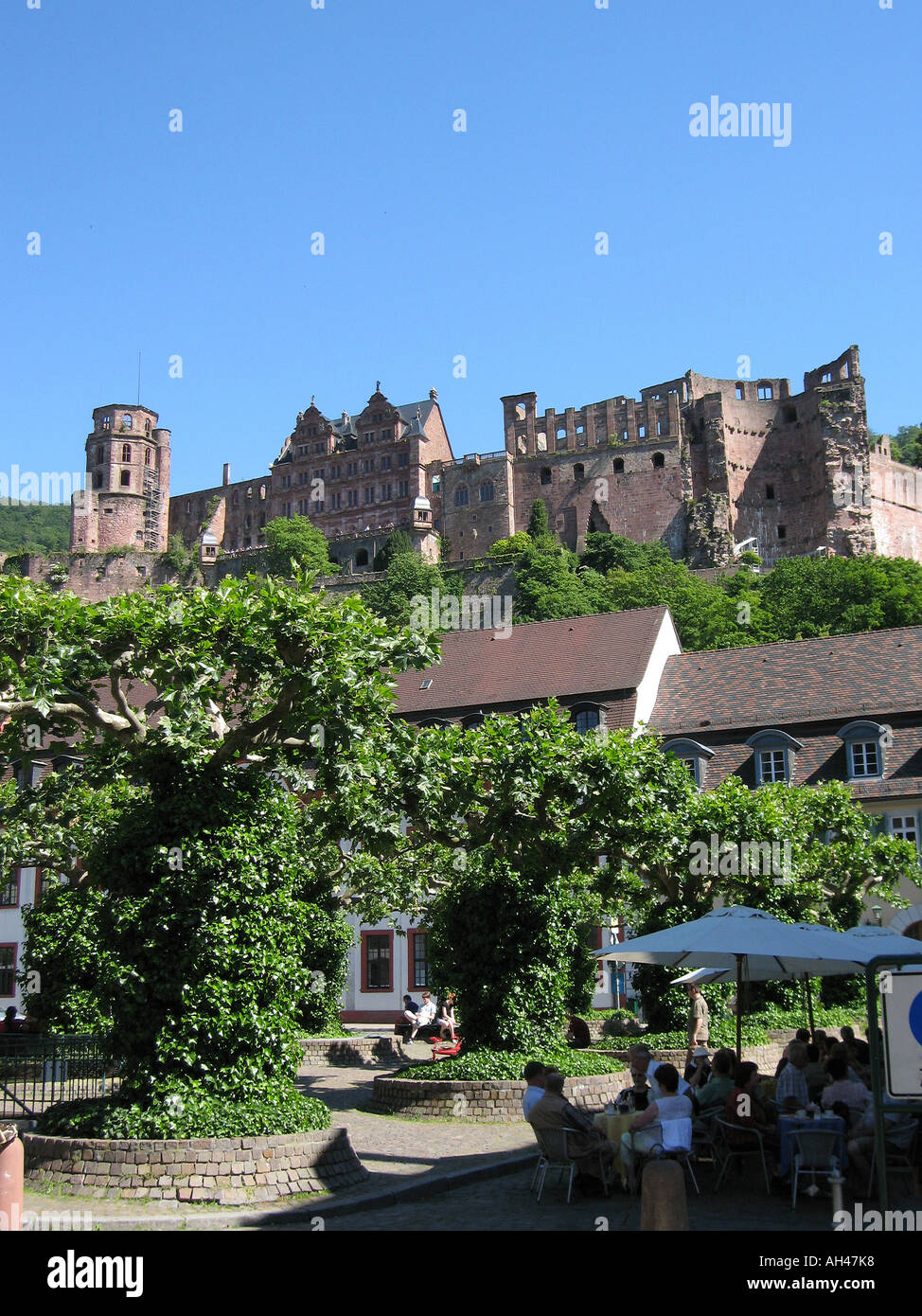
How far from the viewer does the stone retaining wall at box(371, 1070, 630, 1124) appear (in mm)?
18031

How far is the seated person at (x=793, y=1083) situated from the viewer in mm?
13930

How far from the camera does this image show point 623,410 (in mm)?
120000

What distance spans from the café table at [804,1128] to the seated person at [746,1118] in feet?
0.61

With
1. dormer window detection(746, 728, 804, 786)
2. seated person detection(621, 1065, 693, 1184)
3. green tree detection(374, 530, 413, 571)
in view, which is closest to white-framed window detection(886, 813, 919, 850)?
dormer window detection(746, 728, 804, 786)

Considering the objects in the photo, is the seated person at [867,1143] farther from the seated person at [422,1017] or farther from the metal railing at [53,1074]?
the seated person at [422,1017]

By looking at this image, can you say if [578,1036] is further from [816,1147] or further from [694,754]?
[694,754]

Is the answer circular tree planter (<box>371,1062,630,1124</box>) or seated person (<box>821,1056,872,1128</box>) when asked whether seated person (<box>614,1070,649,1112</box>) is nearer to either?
seated person (<box>821,1056,872,1128</box>)

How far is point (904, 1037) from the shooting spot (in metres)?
7.35

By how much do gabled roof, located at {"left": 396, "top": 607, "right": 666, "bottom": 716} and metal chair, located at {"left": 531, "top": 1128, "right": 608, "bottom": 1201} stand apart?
31575mm

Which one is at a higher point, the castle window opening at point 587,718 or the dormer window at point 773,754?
the castle window opening at point 587,718

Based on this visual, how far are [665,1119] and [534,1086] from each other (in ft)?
5.90

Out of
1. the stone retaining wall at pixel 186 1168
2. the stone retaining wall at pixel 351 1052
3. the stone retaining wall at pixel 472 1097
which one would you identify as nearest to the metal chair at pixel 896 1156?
the stone retaining wall at pixel 186 1168

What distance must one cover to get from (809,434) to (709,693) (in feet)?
254
